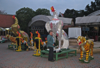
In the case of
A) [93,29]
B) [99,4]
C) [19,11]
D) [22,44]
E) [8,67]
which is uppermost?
[99,4]

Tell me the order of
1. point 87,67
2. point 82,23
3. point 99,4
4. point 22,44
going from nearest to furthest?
1. point 87,67
2. point 22,44
3. point 82,23
4. point 99,4

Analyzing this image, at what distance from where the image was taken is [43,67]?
4.92 metres

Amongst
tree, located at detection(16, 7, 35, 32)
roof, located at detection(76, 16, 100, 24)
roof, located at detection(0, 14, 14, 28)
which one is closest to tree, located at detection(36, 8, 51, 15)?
tree, located at detection(16, 7, 35, 32)

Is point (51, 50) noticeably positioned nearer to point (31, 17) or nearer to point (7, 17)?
point (31, 17)

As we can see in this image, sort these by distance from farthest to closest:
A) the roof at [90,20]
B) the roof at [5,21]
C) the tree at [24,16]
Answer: the roof at [5,21] < the tree at [24,16] < the roof at [90,20]

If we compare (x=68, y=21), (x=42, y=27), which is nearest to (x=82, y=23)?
(x=68, y=21)

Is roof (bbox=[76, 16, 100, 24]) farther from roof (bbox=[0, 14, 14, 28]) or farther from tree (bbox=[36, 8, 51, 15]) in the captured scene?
roof (bbox=[0, 14, 14, 28])

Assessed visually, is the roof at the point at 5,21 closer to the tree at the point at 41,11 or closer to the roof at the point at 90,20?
the tree at the point at 41,11

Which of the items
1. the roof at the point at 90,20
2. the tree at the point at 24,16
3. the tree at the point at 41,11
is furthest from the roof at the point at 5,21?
the roof at the point at 90,20

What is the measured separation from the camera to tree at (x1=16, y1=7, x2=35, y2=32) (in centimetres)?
1831

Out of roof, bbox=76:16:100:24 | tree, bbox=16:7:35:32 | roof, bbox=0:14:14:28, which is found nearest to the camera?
roof, bbox=76:16:100:24

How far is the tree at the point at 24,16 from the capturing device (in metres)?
18.3

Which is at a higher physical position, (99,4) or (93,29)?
(99,4)

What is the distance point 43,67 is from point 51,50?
1072 mm
